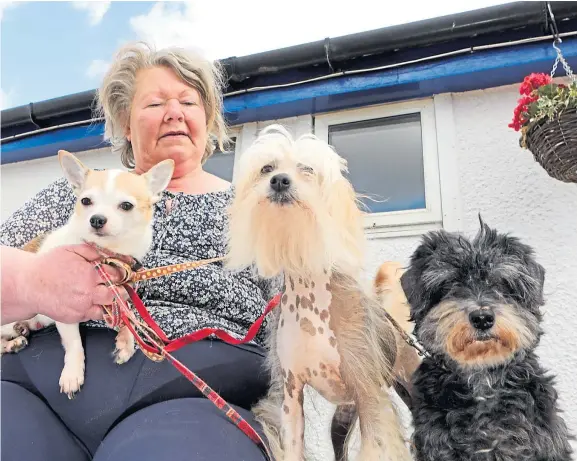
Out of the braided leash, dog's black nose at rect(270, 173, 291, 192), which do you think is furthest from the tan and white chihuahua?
the braided leash

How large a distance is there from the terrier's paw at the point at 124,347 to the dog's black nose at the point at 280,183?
65cm

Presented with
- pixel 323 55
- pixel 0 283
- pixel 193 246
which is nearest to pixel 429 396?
pixel 193 246

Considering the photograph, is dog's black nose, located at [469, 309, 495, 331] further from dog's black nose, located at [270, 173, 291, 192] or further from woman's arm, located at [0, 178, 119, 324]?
woman's arm, located at [0, 178, 119, 324]

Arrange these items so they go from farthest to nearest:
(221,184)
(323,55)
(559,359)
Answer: (323,55) → (559,359) → (221,184)

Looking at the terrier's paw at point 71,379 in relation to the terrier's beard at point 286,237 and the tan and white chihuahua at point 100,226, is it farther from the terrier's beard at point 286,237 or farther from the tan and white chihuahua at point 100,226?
the terrier's beard at point 286,237

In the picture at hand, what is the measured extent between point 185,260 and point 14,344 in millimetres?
604

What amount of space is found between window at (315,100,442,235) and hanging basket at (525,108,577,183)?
725 millimetres

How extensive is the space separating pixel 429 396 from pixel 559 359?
4.88 feet

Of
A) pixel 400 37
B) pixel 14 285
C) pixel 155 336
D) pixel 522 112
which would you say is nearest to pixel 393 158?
pixel 400 37

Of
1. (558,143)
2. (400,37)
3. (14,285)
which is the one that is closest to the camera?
(14,285)

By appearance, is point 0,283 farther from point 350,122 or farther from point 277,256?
point 350,122

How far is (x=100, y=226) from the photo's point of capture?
159cm

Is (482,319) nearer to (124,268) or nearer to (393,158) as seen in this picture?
(124,268)

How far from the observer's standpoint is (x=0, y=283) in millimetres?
1340
